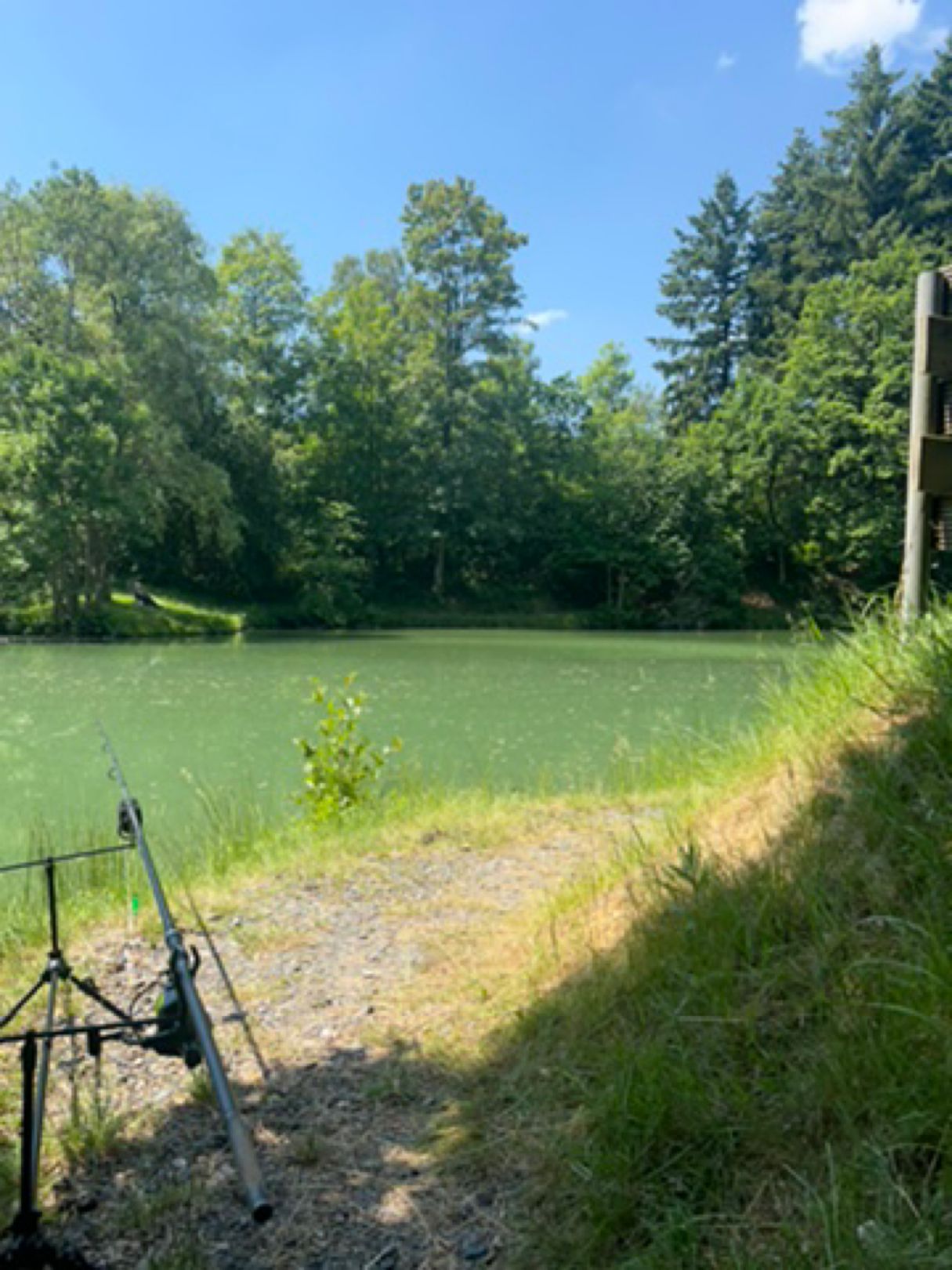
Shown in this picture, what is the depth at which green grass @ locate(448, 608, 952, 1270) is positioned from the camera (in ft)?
4.67

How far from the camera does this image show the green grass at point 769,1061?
1.42 m

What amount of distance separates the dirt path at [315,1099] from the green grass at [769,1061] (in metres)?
0.16

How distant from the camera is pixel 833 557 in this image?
34.3m

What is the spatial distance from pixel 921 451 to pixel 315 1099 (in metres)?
2.80

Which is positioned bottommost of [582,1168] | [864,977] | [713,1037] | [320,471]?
[582,1168]

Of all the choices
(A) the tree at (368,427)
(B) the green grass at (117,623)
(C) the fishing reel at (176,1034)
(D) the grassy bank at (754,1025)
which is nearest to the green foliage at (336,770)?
(D) the grassy bank at (754,1025)

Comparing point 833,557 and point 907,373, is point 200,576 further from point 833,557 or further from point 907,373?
point 907,373

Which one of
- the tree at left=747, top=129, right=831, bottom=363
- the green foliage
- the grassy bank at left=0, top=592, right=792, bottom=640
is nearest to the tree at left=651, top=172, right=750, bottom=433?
the tree at left=747, top=129, right=831, bottom=363

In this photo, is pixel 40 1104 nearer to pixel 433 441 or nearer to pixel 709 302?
pixel 433 441

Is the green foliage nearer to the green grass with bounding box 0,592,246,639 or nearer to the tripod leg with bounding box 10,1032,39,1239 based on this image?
the tripod leg with bounding box 10,1032,39,1239

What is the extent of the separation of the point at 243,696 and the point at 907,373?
1110 inches

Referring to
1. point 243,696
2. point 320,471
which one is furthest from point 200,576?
point 243,696

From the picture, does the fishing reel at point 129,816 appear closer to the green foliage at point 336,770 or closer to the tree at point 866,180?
the green foliage at point 336,770

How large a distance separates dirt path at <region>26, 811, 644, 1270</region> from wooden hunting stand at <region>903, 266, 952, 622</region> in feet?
5.61
